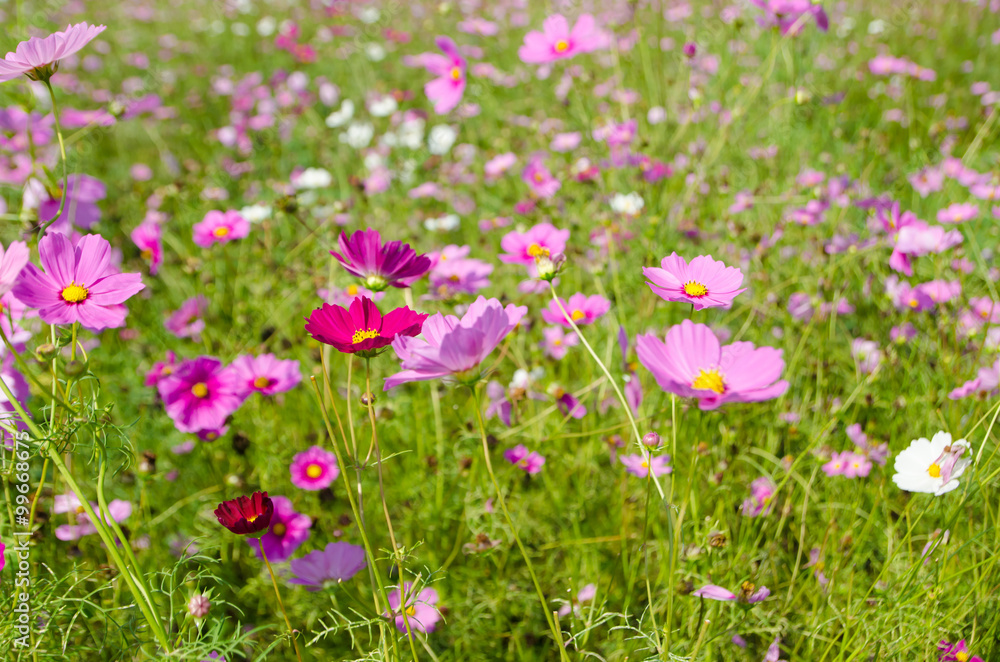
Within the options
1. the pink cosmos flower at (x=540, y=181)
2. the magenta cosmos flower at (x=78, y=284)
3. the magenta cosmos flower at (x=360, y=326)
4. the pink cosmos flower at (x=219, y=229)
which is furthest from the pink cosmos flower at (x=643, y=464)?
the pink cosmos flower at (x=219, y=229)

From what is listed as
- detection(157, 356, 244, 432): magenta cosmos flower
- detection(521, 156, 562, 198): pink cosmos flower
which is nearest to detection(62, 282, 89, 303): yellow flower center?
detection(157, 356, 244, 432): magenta cosmos flower

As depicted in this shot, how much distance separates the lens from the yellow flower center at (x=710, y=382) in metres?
0.59

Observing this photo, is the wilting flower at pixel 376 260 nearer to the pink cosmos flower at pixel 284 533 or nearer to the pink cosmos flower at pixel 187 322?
the pink cosmos flower at pixel 284 533

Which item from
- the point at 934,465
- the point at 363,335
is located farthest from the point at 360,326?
the point at 934,465

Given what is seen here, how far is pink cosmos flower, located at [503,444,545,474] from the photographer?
103 centimetres

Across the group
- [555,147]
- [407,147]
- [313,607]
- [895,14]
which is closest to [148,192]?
[407,147]

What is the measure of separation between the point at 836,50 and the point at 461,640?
10.4 ft

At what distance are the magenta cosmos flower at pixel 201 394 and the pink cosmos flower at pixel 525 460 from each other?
0.45 m

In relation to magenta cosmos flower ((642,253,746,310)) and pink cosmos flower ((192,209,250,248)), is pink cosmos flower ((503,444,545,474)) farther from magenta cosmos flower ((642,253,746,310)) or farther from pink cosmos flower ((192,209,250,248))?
pink cosmos flower ((192,209,250,248))

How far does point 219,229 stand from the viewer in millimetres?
1461

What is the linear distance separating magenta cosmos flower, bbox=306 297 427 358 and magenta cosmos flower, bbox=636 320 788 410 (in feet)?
0.80

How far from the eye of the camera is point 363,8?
4547 mm

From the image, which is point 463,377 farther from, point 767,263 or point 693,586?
point 767,263

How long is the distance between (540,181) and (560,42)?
41 cm
